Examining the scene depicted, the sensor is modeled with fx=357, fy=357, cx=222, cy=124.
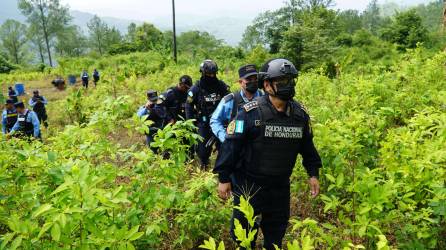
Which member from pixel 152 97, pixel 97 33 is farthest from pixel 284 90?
pixel 97 33

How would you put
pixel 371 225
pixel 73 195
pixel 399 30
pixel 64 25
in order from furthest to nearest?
pixel 64 25, pixel 399 30, pixel 371 225, pixel 73 195

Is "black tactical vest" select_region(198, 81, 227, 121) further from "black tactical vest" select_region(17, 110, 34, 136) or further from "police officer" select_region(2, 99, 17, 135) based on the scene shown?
"police officer" select_region(2, 99, 17, 135)

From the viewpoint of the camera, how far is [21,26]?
60844mm

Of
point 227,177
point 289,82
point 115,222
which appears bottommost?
point 115,222

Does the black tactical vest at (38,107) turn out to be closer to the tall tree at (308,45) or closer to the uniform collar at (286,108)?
the uniform collar at (286,108)

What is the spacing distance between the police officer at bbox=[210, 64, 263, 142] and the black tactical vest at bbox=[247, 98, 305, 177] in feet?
4.00

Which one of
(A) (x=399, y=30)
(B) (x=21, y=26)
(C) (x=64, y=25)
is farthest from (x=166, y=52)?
(B) (x=21, y=26)

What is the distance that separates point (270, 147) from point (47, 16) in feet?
209

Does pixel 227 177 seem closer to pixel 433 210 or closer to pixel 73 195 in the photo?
pixel 73 195

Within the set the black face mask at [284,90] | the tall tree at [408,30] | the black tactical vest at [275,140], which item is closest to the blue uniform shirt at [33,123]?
the black tactical vest at [275,140]

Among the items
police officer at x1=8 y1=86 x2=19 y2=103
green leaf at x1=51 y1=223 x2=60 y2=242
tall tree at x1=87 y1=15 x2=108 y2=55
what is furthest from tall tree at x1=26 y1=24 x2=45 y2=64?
green leaf at x1=51 y1=223 x2=60 y2=242

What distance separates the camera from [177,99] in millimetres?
6211

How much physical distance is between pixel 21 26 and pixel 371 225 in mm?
70579

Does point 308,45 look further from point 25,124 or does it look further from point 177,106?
point 25,124
